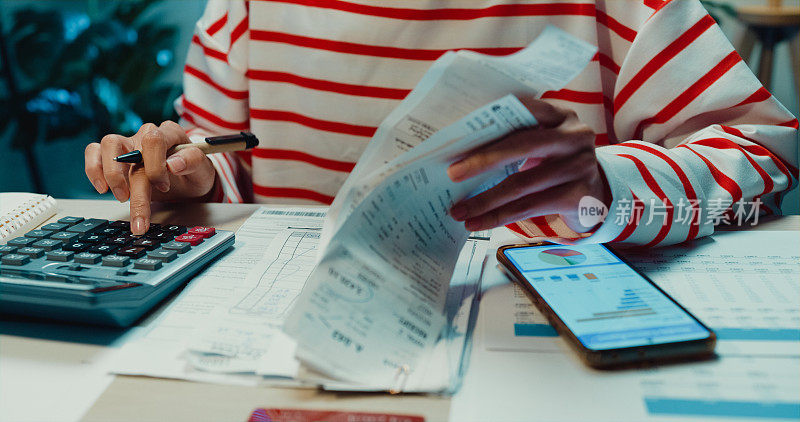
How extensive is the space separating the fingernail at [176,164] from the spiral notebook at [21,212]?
7.0 inches

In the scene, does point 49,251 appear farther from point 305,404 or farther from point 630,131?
point 630,131

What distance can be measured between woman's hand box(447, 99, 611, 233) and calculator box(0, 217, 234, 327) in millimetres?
226

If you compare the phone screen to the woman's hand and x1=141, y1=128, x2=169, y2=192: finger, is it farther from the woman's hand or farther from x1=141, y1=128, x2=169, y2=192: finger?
x1=141, y1=128, x2=169, y2=192: finger

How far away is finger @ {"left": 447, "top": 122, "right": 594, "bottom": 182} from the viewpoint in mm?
377

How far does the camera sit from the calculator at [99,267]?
41cm

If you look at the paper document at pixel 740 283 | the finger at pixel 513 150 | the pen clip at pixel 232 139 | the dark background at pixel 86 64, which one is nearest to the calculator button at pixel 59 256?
the pen clip at pixel 232 139

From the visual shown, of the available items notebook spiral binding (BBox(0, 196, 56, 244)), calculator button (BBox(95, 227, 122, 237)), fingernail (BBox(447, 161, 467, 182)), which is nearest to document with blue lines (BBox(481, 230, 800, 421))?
fingernail (BBox(447, 161, 467, 182))

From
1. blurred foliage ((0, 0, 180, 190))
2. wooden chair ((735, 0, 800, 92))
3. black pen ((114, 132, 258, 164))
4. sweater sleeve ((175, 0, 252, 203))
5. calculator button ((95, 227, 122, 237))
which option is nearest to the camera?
calculator button ((95, 227, 122, 237))

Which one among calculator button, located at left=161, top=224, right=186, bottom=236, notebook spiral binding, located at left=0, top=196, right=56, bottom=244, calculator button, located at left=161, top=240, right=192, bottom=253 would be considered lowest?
notebook spiral binding, located at left=0, top=196, right=56, bottom=244

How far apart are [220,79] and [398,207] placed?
1.80 ft

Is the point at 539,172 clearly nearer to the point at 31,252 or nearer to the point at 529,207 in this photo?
the point at 529,207

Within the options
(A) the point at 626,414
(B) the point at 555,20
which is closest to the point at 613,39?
(B) the point at 555,20

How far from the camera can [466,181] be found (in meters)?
0.41

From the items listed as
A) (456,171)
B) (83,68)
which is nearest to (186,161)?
(456,171)
